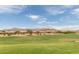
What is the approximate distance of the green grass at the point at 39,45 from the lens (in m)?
1.63

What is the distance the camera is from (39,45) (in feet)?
5.41

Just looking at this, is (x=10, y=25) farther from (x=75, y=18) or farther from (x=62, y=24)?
(x=75, y=18)

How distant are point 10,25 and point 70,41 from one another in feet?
1.67

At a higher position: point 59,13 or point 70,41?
point 59,13

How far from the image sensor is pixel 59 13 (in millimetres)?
1662

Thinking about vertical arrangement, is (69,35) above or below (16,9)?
below

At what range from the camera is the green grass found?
163 cm

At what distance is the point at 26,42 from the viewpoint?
1.65 meters

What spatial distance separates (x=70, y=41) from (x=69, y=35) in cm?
5
